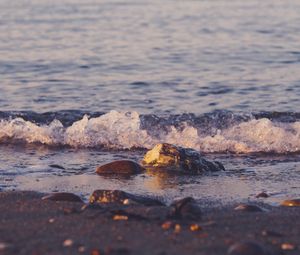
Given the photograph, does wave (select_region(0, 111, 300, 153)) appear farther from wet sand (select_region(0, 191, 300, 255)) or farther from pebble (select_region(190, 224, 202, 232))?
pebble (select_region(190, 224, 202, 232))

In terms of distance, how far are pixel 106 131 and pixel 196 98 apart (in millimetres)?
2201

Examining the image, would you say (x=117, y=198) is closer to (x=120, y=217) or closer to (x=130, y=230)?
(x=120, y=217)

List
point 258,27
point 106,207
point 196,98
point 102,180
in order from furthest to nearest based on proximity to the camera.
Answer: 1. point 258,27
2. point 196,98
3. point 102,180
4. point 106,207

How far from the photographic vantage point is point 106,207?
5547 millimetres

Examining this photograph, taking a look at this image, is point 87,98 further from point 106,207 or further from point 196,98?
point 106,207

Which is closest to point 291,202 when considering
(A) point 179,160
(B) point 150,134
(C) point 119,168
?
(A) point 179,160

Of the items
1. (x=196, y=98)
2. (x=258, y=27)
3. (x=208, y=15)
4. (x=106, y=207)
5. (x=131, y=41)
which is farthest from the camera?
(x=208, y=15)

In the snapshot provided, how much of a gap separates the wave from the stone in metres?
3.42

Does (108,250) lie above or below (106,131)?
above

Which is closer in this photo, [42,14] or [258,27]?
[258,27]

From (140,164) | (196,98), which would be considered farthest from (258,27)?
(140,164)

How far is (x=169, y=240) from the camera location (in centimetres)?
459

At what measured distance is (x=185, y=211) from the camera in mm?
5305

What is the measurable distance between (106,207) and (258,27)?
44.6ft
